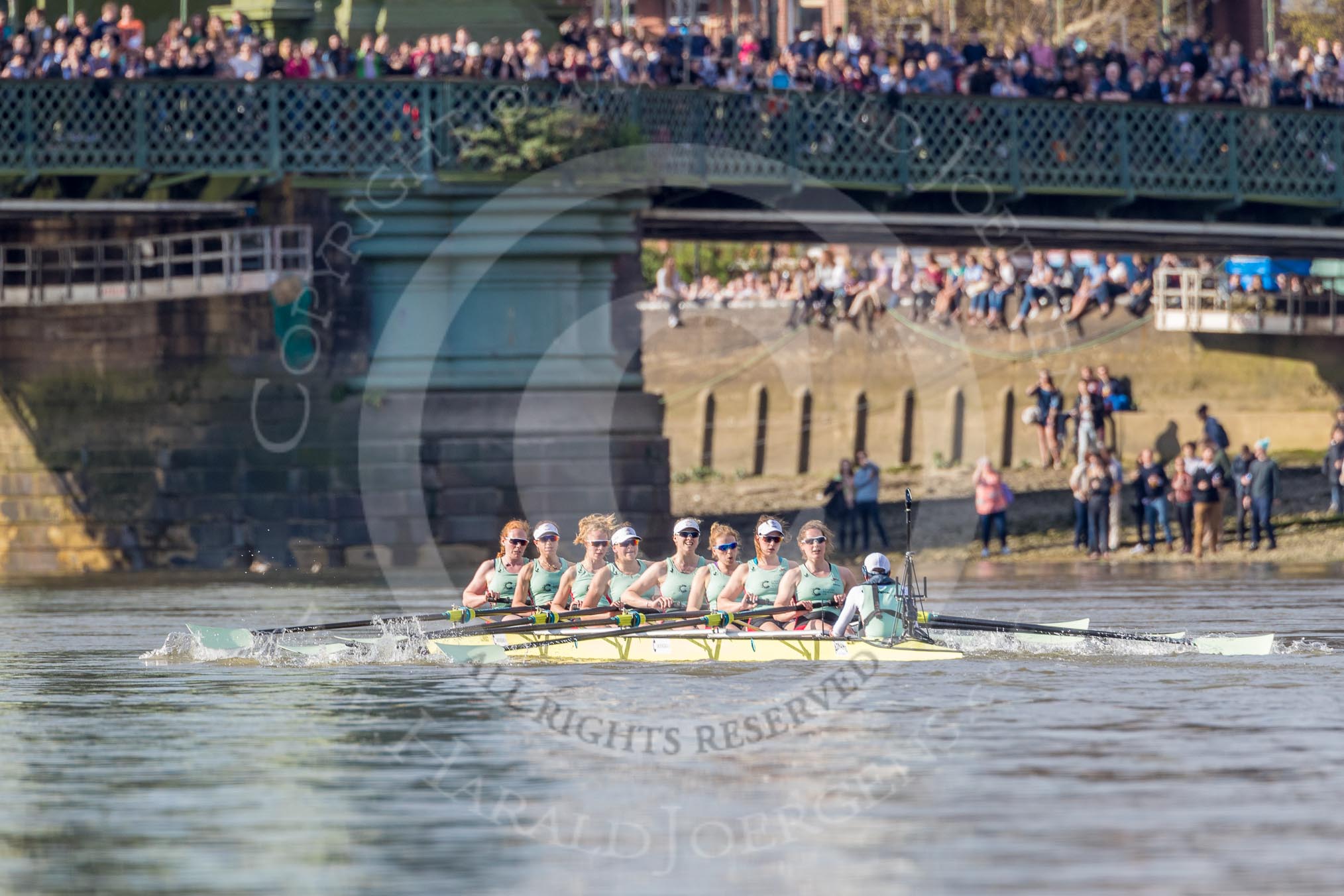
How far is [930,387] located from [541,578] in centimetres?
2974

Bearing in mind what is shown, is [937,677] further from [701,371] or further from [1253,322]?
[701,371]

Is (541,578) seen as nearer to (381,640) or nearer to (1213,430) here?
(381,640)

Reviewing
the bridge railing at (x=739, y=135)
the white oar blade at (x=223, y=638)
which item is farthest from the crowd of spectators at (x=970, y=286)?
the white oar blade at (x=223, y=638)

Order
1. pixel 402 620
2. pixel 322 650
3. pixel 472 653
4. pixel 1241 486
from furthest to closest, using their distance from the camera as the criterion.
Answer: pixel 1241 486 → pixel 402 620 → pixel 322 650 → pixel 472 653

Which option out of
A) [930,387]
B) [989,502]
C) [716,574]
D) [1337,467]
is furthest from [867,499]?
[716,574]

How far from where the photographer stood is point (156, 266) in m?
42.9

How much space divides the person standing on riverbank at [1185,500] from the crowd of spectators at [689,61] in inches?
243

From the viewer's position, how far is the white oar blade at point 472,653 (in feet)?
79.3

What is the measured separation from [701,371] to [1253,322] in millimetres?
12791

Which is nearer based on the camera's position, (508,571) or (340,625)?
(340,625)

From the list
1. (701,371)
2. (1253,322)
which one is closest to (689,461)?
(701,371)

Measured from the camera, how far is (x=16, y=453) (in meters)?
43.9

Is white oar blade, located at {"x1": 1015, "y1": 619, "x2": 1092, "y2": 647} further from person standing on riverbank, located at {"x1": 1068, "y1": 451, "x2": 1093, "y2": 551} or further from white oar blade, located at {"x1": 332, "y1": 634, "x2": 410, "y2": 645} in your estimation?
person standing on riverbank, located at {"x1": 1068, "y1": 451, "x2": 1093, "y2": 551}

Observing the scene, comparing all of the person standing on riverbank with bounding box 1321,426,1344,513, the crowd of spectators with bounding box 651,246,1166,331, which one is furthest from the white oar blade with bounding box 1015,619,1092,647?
the crowd of spectators with bounding box 651,246,1166,331
